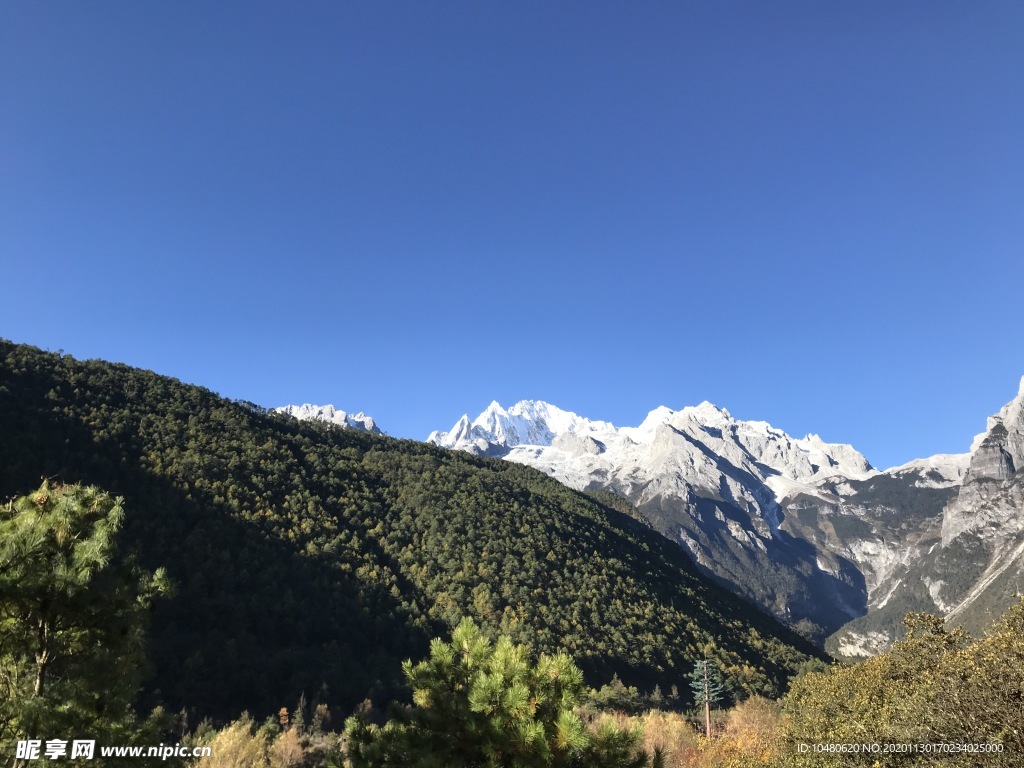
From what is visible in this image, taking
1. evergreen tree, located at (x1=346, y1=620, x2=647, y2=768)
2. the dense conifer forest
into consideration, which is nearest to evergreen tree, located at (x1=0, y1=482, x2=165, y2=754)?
the dense conifer forest

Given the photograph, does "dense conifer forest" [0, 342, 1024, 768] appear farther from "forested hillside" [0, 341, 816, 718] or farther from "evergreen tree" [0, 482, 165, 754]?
"forested hillside" [0, 341, 816, 718]

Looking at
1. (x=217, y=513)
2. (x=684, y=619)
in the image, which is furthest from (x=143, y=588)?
(x=684, y=619)

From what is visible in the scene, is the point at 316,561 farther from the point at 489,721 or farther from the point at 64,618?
the point at 489,721

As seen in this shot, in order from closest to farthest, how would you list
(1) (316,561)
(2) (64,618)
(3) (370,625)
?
(2) (64,618)
(3) (370,625)
(1) (316,561)

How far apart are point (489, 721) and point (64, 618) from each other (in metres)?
7.89

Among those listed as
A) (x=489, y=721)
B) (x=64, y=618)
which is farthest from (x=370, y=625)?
(x=64, y=618)

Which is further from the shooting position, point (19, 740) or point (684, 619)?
point (684, 619)

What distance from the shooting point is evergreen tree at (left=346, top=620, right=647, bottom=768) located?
1022 centimetres

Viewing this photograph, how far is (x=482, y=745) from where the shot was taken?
10.6 metres

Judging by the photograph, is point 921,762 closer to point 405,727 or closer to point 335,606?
point 405,727

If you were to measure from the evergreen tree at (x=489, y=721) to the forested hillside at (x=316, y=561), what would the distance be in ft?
248

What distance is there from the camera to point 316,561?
104 m

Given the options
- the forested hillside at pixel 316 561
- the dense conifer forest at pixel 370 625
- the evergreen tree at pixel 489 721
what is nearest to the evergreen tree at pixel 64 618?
the dense conifer forest at pixel 370 625

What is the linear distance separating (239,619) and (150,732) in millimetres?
91377
